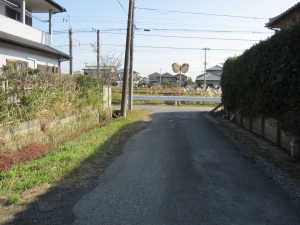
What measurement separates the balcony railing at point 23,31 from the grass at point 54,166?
7472mm

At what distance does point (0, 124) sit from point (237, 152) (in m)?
5.93

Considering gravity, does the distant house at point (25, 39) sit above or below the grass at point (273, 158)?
above

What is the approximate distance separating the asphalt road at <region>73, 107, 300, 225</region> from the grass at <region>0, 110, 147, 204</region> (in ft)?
2.47

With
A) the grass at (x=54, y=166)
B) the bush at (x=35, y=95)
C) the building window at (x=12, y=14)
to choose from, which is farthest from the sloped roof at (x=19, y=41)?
the grass at (x=54, y=166)

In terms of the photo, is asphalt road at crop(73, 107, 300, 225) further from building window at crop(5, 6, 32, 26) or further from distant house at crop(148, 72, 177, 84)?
distant house at crop(148, 72, 177, 84)

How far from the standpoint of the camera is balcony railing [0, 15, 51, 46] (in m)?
13.4

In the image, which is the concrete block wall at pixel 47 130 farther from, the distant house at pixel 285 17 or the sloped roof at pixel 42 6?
the distant house at pixel 285 17

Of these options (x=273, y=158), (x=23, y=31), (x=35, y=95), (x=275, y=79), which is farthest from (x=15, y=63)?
(x=273, y=158)

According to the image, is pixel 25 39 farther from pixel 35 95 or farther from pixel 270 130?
pixel 270 130

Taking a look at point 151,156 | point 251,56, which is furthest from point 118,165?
point 251,56

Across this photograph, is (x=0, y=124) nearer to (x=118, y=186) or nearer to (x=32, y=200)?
(x=32, y=200)

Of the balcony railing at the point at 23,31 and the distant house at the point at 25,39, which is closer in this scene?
the distant house at the point at 25,39

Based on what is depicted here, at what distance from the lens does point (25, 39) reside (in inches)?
579

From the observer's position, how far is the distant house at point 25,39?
12883 millimetres
